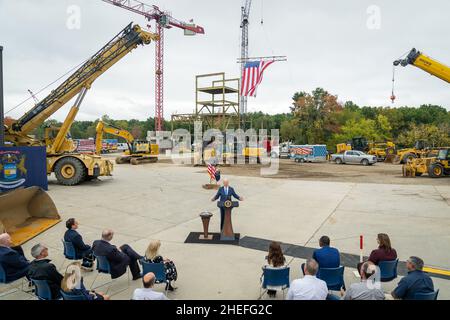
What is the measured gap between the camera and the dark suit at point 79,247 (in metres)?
6.91

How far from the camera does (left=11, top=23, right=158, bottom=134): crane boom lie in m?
19.4

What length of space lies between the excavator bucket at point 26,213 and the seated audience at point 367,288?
843cm

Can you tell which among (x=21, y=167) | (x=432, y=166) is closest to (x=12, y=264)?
(x=21, y=167)

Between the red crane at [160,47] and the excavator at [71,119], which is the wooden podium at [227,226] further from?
the red crane at [160,47]

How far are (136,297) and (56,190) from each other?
1485 cm

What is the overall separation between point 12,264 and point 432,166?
25575 millimetres

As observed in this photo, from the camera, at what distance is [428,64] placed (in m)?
20.9

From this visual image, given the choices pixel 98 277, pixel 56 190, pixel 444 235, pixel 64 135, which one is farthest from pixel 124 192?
pixel 444 235

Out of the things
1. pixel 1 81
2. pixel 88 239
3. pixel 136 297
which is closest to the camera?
pixel 136 297

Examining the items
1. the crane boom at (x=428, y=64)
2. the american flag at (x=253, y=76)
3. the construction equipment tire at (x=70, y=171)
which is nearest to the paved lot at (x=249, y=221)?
the construction equipment tire at (x=70, y=171)

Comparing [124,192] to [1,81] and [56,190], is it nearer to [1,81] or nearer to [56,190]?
[56,190]

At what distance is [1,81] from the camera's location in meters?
11.4

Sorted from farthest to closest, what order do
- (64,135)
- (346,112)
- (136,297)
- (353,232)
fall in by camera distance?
(346,112), (64,135), (353,232), (136,297)
